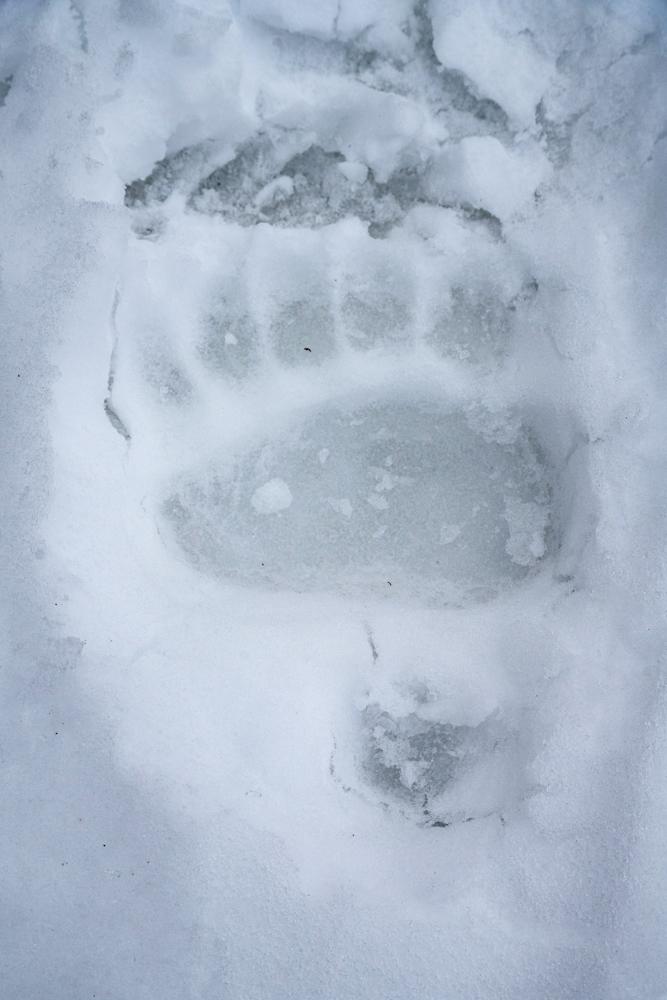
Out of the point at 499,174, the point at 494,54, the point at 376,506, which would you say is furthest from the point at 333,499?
the point at 494,54

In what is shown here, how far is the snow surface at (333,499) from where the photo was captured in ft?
2.33

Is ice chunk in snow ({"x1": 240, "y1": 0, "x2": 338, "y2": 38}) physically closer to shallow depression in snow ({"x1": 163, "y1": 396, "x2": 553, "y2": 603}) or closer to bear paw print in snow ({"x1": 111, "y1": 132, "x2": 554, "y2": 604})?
bear paw print in snow ({"x1": 111, "y1": 132, "x2": 554, "y2": 604})

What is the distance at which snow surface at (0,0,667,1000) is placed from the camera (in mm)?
711

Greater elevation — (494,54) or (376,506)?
(494,54)

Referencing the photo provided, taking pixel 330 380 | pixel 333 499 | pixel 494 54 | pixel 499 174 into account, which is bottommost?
pixel 333 499

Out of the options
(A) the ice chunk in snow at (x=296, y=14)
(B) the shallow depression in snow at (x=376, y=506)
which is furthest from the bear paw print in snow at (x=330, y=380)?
(A) the ice chunk in snow at (x=296, y=14)

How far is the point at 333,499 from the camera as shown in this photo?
2.76 ft

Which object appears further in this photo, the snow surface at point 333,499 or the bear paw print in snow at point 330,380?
the bear paw print in snow at point 330,380

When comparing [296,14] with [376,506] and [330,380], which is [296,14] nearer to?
[330,380]

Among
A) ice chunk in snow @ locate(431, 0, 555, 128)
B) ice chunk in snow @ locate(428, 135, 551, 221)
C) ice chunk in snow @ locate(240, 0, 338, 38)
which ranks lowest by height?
ice chunk in snow @ locate(428, 135, 551, 221)

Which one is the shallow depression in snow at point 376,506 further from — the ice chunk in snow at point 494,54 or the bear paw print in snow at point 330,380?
the ice chunk in snow at point 494,54

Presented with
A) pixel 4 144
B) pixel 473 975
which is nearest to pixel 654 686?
pixel 473 975

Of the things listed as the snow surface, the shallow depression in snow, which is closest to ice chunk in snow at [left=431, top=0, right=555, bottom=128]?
the snow surface

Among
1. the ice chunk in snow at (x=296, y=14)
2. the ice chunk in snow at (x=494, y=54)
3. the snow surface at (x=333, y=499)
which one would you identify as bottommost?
the snow surface at (x=333, y=499)
